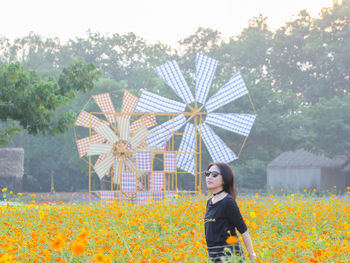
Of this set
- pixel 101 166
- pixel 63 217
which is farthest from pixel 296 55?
pixel 63 217

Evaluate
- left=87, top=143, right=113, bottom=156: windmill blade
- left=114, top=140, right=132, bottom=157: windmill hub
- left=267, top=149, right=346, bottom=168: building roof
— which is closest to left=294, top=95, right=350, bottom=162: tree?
left=267, top=149, right=346, bottom=168: building roof

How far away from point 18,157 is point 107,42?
2081cm

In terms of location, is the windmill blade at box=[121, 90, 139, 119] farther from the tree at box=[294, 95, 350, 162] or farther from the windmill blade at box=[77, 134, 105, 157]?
the tree at box=[294, 95, 350, 162]

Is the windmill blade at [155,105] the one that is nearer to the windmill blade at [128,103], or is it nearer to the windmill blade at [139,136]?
the windmill blade at [128,103]

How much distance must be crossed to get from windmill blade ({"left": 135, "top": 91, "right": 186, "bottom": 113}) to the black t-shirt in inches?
540

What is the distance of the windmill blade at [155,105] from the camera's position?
18.0 meters

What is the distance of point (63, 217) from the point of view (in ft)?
24.8

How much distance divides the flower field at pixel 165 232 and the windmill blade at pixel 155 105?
24.6 feet

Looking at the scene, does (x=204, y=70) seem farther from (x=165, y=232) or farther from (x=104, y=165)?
(x=165, y=232)

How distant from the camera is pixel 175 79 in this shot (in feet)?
61.6

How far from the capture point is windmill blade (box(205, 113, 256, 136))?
59.6ft

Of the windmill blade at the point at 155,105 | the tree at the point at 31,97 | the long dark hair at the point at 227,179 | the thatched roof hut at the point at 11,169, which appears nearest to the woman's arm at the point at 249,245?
the long dark hair at the point at 227,179

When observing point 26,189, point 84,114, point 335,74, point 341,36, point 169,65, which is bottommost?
point 26,189

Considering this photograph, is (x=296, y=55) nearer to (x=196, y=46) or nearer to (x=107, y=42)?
(x=196, y=46)
